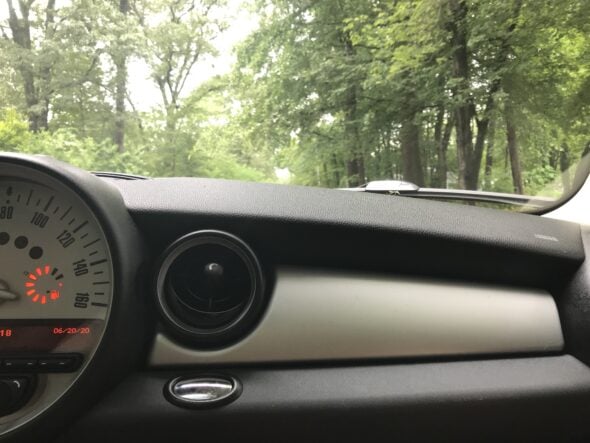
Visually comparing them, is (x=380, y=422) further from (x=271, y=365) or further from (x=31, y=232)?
(x=31, y=232)

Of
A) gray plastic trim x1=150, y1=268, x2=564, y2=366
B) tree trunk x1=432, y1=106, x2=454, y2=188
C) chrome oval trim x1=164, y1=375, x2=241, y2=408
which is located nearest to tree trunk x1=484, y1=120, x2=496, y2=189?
tree trunk x1=432, y1=106, x2=454, y2=188

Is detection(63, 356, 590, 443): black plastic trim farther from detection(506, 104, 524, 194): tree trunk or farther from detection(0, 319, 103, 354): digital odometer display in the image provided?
detection(506, 104, 524, 194): tree trunk

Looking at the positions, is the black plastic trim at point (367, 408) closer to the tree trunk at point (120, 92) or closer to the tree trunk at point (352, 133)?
the tree trunk at point (120, 92)

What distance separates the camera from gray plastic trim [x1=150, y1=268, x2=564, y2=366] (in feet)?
4.81

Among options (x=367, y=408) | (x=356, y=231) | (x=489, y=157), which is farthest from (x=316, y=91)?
(x=367, y=408)

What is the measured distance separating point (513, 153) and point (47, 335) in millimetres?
2999

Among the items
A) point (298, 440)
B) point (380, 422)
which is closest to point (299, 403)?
point (298, 440)

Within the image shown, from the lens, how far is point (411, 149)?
14.5 feet

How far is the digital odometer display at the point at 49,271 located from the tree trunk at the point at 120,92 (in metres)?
2.06

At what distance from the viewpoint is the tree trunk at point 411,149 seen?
13.5ft

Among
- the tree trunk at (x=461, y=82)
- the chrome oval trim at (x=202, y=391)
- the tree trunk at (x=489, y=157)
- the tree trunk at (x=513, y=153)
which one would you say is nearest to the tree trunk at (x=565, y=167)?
the tree trunk at (x=513, y=153)

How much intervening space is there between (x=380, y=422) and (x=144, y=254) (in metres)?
0.87

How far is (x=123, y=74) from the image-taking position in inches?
135

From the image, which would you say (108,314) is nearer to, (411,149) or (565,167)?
(565,167)
